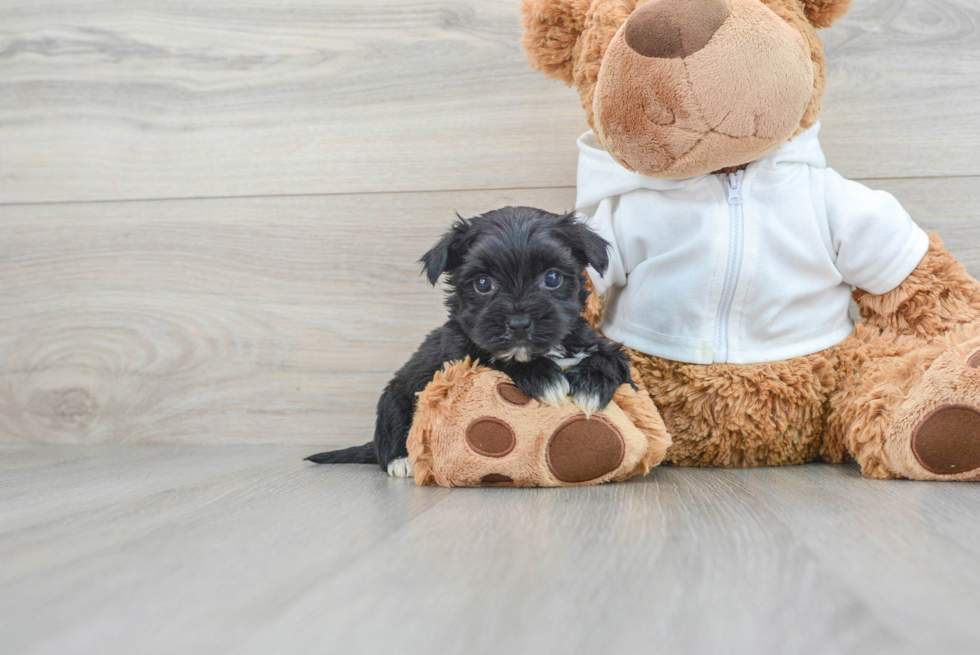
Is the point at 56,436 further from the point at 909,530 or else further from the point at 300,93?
the point at 909,530

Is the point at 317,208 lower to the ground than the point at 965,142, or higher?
lower

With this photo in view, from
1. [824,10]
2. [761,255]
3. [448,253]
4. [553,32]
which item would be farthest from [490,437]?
[824,10]

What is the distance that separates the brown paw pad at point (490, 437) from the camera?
947 mm

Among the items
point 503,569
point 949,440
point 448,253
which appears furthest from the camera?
point 448,253

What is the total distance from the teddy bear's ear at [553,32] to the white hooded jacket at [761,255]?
19 cm

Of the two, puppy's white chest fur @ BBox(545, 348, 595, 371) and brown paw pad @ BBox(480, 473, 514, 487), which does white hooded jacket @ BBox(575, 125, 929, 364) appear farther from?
brown paw pad @ BBox(480, 473, 514, 487)

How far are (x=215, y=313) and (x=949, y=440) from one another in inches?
50.3

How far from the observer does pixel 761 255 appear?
42.4 inches

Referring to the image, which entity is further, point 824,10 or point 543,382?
point 824,10

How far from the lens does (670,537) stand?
27.2 inches

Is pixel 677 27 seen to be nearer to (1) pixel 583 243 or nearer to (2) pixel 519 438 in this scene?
(1) pixel 583 243

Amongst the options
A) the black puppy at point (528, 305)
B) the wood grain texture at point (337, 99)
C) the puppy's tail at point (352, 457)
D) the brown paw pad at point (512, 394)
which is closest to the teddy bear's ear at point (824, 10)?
the wood grain texture at point (337, 99)

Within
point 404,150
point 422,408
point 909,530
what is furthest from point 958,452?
point 404,150

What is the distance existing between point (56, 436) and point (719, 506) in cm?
138
